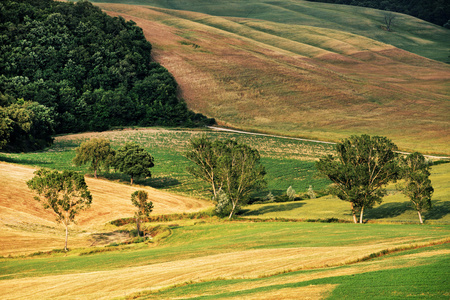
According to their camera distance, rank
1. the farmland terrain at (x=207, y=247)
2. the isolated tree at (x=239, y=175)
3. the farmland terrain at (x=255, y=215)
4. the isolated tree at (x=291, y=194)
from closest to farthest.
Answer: the farmland terrain at (x=207, y=247) → the farmland terrain at (x=255, y=215) → the isolated tree at (x=239, y=175) → the isolated tree at (x=291, y=194)

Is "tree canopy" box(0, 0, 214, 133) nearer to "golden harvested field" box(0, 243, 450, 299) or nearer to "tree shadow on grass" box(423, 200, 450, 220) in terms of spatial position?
"tree shadow on grass" box(423, 200, 450, 220)

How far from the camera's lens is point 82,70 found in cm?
13600

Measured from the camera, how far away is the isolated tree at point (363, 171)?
2124 inches

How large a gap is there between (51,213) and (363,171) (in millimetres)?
37676

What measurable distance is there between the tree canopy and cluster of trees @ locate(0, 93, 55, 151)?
9.17 m

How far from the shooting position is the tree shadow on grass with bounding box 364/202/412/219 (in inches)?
2192

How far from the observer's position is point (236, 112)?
453 feet

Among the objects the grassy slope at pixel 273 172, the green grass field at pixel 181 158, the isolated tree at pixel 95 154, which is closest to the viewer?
the grassy slope at pixel 273 172

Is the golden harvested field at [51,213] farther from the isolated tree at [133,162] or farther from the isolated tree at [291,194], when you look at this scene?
the isolated tree at [291,194]

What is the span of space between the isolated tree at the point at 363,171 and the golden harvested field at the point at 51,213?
20709mm

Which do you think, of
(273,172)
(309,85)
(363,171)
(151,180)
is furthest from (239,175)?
(309,85)

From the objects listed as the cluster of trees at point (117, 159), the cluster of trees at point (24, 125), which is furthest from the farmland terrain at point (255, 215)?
the cluster of trees at point (24, 125)

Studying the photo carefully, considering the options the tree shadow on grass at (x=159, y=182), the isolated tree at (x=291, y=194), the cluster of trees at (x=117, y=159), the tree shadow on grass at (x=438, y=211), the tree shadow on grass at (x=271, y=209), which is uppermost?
the tree shadow on grass at (x=438, y=211)

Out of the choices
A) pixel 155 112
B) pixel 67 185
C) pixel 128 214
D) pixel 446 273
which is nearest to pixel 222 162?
pixel 128 214
